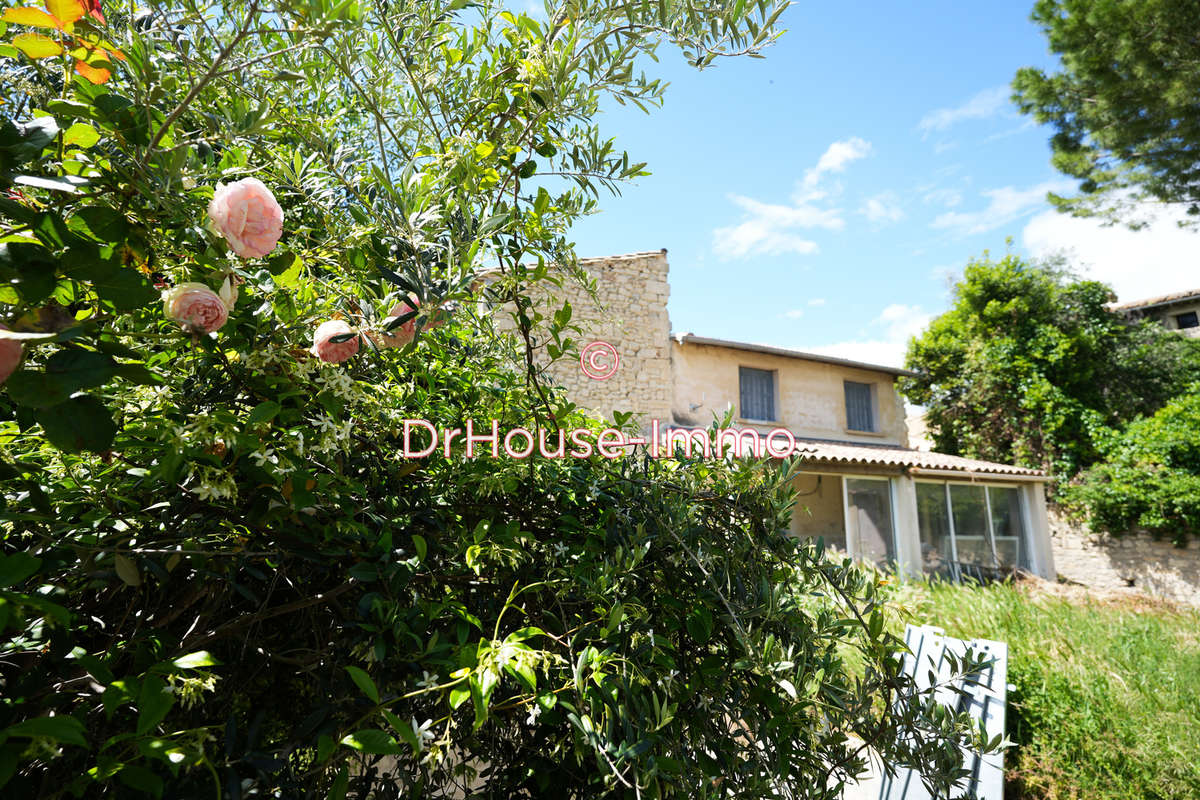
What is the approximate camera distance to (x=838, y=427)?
567 inches

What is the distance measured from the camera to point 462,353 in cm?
167

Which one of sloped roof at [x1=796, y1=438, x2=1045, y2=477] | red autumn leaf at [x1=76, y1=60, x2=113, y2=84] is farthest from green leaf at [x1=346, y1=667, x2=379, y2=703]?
sloped roof at [x1=796, y1=438, x2=1045, y2=477]

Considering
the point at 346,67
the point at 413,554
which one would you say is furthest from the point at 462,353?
the point at 346,67

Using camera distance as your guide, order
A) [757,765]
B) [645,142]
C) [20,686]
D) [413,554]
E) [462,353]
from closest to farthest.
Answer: [20,686]
[757,765]
[413,554]
[645,142]
[462,353]

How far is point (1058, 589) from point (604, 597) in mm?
12829

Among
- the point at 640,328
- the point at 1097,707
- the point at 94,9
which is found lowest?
the point at 1097,707

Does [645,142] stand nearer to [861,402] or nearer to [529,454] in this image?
[529,454]

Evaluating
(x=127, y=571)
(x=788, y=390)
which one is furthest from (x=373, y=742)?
(x=788, y=390)

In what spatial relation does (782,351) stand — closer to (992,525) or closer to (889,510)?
(889,510)

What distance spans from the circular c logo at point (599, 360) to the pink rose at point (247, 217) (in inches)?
36.2

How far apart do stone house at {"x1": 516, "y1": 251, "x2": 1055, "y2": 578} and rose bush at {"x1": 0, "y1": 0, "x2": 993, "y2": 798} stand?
836 cm

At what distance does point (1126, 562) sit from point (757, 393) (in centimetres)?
906

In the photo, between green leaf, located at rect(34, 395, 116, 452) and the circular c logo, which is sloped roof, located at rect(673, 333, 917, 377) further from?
green leaf, located at rect(34, 395, 116, 452)

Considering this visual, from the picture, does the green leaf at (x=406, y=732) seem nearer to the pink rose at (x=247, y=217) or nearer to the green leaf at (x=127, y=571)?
the green leaf at (x=127, y=571)
